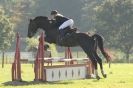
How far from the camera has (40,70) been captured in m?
16.8

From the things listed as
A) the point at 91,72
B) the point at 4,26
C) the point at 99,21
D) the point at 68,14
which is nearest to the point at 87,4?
the point at 68,14

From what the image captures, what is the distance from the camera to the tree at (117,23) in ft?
220

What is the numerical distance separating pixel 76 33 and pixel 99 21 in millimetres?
52710

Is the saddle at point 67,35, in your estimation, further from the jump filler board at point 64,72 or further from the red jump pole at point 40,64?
the jump filler board at point 64,72

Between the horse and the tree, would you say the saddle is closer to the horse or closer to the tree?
the horse

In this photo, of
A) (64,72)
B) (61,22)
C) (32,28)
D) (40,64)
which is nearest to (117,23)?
(32,28)

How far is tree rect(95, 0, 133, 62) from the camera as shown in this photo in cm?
6706

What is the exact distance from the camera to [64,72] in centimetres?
1777

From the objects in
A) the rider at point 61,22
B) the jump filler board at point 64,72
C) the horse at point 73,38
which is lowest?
the jump filler board at point 64,72

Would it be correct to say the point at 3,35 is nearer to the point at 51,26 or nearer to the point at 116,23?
the point at 116,23

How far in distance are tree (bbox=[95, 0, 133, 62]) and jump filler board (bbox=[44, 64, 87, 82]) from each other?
4843cm

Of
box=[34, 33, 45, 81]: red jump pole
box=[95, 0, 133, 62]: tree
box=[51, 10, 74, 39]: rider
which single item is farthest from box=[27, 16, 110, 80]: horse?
box=[95, 0, 133, 62]: tree

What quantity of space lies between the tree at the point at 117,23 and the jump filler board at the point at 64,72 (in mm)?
48429

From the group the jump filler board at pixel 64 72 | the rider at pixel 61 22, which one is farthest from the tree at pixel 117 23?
the rider at pixel 61 22
